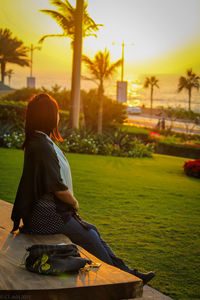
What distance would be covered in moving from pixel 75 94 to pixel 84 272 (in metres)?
14.7

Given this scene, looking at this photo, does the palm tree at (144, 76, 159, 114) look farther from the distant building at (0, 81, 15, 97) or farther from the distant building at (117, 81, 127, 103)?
the distant building at (117, 81, 127, 103)

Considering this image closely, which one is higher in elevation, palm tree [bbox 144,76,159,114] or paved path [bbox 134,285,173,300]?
palm tree [bbox 144,76,159,114]

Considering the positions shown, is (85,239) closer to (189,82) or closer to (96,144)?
(96,144)

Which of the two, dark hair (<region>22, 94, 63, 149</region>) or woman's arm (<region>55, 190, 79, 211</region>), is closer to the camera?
woman's arm (<region>55, 190, 79, 211</region>)

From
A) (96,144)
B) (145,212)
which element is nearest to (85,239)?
(145,212)

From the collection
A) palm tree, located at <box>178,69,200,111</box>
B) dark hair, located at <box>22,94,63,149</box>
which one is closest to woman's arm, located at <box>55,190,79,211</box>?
dark hair, located at <box>22,94,63,149</box>

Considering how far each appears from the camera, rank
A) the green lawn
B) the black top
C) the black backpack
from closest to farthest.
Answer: the black backpack, the black top, the green lawn

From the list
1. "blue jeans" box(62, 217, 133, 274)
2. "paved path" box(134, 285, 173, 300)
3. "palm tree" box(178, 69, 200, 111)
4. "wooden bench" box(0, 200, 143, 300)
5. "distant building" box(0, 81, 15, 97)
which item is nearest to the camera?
"wooden bench" box(0, 200, 143, 300)

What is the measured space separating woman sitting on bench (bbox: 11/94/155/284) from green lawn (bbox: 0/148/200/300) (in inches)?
41.4

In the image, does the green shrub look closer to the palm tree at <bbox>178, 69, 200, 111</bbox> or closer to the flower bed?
the flower bed

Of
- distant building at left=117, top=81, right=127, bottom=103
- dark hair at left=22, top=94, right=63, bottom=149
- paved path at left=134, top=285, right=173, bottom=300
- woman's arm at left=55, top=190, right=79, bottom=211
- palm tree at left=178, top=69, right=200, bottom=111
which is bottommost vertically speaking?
paved path at left=134, top=285, right=173, bottom=300

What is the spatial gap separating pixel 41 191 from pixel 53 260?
0.70 m

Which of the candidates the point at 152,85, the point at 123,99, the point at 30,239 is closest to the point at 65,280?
the point at 30,239

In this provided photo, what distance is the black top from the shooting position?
2.96 metres
